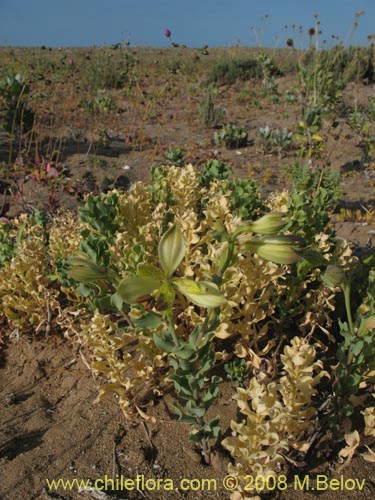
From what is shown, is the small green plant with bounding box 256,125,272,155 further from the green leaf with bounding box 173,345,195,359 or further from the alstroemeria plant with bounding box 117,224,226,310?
the alstroemeria plant with bounding box 117,224,226,310

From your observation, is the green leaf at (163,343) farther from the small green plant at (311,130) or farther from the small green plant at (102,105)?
the small green plant at (102,105)

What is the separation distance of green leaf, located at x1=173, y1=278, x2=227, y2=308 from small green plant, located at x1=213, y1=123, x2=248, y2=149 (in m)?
6.31

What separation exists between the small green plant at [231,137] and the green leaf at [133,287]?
6333mm

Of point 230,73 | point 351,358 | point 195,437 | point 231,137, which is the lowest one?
point 195,437

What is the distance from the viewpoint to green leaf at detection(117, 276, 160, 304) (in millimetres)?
1031

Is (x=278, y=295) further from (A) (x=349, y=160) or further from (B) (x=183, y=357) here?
(A) (x=349, y=160)

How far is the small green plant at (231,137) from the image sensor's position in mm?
7098

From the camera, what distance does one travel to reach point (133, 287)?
41.1 inches

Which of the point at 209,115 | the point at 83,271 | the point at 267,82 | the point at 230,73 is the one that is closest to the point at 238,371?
the point at 83,271

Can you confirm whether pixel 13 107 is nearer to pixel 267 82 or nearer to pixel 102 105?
pixel 102 105

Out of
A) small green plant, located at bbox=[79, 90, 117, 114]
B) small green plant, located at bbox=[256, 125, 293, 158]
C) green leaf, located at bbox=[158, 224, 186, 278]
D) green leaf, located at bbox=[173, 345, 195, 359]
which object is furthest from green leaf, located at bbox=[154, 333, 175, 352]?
small green plant, located at bbox=[79, 90, 117, 114]

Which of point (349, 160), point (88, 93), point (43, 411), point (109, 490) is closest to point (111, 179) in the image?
point (349, 160)

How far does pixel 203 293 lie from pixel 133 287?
16cm

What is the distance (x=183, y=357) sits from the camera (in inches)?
51.5
